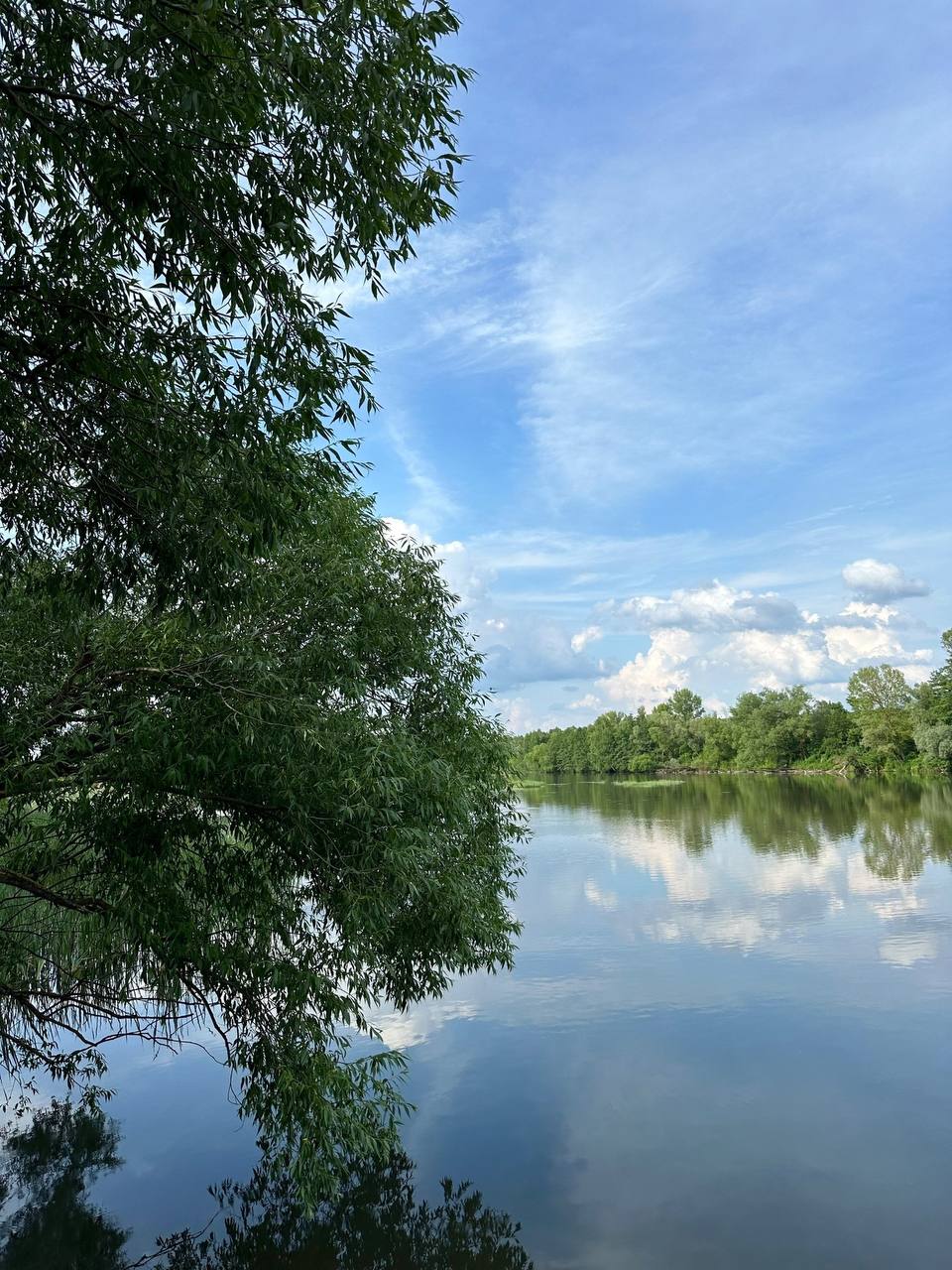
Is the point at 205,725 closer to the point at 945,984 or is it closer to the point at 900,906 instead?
the point at 945,984

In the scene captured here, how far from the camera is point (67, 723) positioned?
7684 mm

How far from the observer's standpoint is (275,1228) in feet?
28.9

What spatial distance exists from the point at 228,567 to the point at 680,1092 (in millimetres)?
10394

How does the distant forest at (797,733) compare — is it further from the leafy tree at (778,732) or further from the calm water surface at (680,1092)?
the calm water surface at (680,1092)

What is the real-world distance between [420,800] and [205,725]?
6.94 feet

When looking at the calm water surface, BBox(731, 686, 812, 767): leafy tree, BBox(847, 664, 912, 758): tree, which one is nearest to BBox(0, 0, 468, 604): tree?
the calm water surface

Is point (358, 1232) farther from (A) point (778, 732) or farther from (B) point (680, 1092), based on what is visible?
(A) point (778, 732)

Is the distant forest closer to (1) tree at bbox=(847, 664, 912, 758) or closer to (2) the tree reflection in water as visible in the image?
(1) tree at bbox=(847, 664, 912, 758)

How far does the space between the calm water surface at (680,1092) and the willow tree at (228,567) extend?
2.43m

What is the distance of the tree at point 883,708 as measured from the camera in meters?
69.8

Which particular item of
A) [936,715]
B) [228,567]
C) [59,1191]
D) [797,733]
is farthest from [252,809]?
[797,733]

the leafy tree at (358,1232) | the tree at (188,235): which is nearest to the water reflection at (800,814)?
the leafy tree at (358,1232)

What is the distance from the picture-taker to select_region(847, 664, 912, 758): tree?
229 ft

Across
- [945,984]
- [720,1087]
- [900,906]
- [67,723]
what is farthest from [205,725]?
[900,906]
